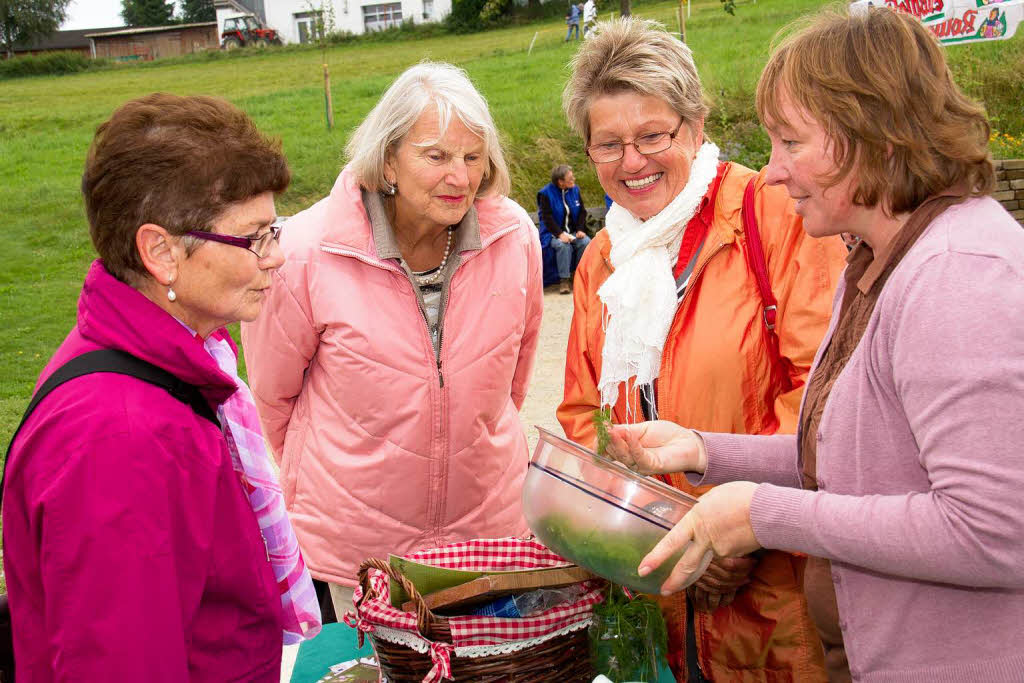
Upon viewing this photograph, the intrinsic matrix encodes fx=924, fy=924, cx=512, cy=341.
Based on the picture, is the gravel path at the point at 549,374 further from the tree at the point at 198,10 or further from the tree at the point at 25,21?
the tree at the point at 198,10

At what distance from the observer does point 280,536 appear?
6.12 ft

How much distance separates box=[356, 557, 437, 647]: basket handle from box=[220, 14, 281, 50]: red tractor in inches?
1918

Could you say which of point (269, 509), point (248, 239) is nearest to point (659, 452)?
point (269, 509)

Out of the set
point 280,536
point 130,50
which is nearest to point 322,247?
point 280,536

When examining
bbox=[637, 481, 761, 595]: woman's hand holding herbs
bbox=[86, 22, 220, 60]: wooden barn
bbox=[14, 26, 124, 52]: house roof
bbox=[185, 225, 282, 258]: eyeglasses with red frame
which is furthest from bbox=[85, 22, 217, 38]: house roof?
bbox=[637, 481, 761, 595]: woman's hand holding herbs

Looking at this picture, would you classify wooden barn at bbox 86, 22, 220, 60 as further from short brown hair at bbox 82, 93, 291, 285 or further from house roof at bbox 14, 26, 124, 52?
short brown hair at bbox 82, 93, 291, 285

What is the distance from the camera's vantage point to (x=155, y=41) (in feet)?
189

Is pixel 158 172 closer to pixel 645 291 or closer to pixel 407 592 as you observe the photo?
pixel 407 592

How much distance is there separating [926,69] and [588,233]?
10.6 m

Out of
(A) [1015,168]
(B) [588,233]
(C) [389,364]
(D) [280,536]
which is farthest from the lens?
(B) [588,233]

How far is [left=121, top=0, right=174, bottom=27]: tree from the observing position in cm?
6881

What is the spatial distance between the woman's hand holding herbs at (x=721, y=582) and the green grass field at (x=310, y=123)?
4.83m

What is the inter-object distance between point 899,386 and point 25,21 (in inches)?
2337

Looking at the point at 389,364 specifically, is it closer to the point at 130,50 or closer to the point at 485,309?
the point at 485,309
